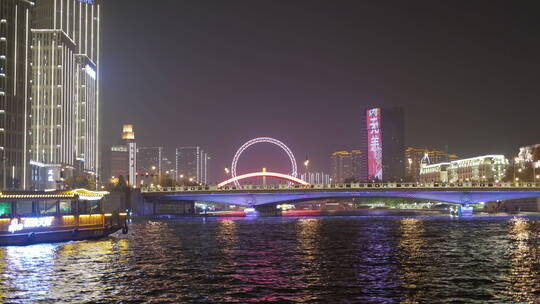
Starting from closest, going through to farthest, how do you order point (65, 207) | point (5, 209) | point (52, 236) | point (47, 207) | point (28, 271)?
1. point (28, 271)
2. point (5, 209)
3. point (52, 236)
4. point (47, 207)
5. point (65, 207)

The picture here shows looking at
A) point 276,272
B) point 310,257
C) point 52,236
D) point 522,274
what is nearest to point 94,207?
point 52,236

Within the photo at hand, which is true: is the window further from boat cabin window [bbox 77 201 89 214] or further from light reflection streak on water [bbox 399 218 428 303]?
light reflection streak on water [bbox 399 218 428 303]

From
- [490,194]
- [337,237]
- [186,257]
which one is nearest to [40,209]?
[186,257]

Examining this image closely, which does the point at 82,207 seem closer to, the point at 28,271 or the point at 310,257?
the point at 28,271

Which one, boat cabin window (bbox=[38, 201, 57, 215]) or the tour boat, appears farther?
boat cabin window (bbox=[38, 201, 57, 215])

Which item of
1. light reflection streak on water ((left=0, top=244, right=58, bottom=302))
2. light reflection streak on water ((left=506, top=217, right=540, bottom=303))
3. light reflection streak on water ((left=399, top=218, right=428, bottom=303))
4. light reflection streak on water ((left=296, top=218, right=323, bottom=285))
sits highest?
light reflection streak on water ((left=0, top=244, right=58, bottom=302))

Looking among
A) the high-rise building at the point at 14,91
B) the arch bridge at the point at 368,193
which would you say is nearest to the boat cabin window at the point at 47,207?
the high-rise building at the point at 14,91

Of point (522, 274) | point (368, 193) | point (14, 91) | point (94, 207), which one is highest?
point (14, 91)

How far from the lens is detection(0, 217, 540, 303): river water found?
32688 millimetres

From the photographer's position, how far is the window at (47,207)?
70.6 meters

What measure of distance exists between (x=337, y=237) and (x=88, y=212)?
30321mm

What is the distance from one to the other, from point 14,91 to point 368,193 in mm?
83453

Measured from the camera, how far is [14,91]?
473 feet

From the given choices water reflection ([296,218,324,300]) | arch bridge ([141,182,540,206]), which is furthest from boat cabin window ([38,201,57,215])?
arch bridge ([141,182,540,206])
